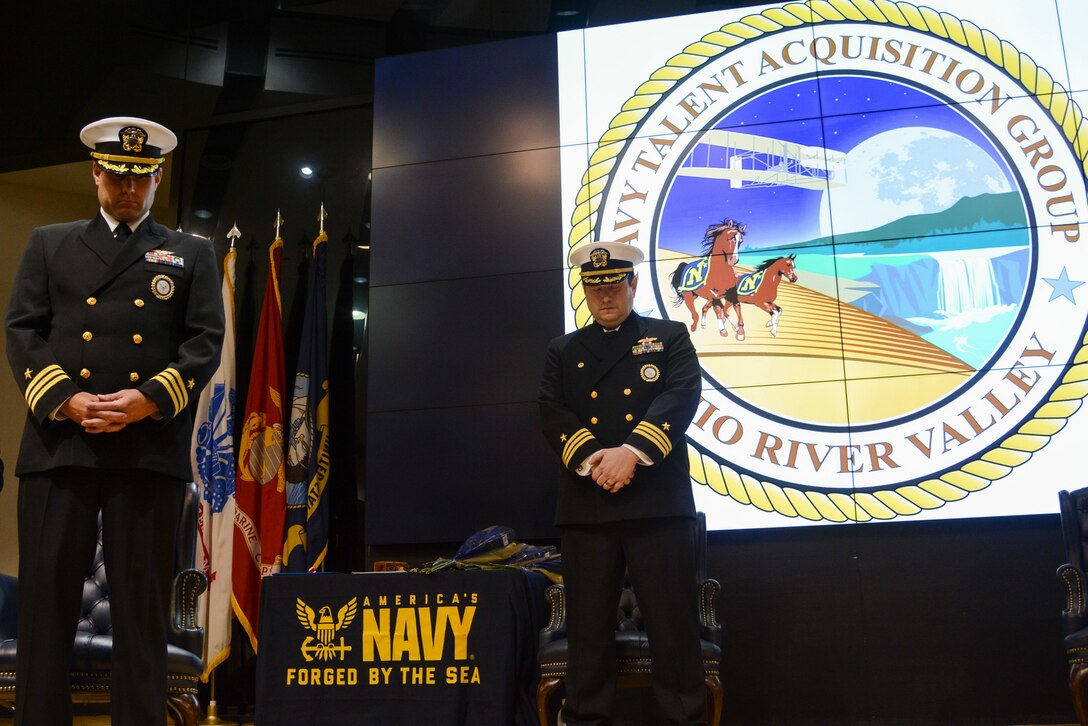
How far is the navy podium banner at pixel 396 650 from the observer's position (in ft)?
10.2

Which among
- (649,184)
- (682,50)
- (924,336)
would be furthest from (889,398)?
(682,50)

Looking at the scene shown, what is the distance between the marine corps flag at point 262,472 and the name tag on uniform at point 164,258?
240cm

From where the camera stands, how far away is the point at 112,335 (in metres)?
2.28

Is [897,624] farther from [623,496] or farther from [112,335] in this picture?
[112,335]

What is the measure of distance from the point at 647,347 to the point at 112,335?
61.7 inches

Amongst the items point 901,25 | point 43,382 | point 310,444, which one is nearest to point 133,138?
point 43,382

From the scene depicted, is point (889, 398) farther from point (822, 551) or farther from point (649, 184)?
point (649, 184)

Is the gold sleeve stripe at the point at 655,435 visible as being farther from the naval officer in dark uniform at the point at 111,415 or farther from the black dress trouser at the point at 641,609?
the naval officer in dark uniform at the point at 111,415

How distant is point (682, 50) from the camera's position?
449cm

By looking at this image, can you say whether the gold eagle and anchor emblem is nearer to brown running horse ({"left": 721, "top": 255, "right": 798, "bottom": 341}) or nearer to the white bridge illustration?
brown running horse ({"left": 721, "top": 255, "right": 798, "bottom": 341})

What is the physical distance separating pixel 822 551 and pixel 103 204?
2.86 metres

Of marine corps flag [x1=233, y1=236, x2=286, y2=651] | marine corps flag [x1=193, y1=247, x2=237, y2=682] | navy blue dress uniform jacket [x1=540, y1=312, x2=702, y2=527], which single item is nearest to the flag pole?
marine corps flag [x1=193, y1=247, x2=237, y2=682]

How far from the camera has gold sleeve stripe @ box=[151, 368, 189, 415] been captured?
87.6 inches

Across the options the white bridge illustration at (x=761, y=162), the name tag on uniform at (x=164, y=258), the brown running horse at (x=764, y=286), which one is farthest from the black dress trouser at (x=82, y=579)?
the white bridge illustration at (x=761, y=162)
